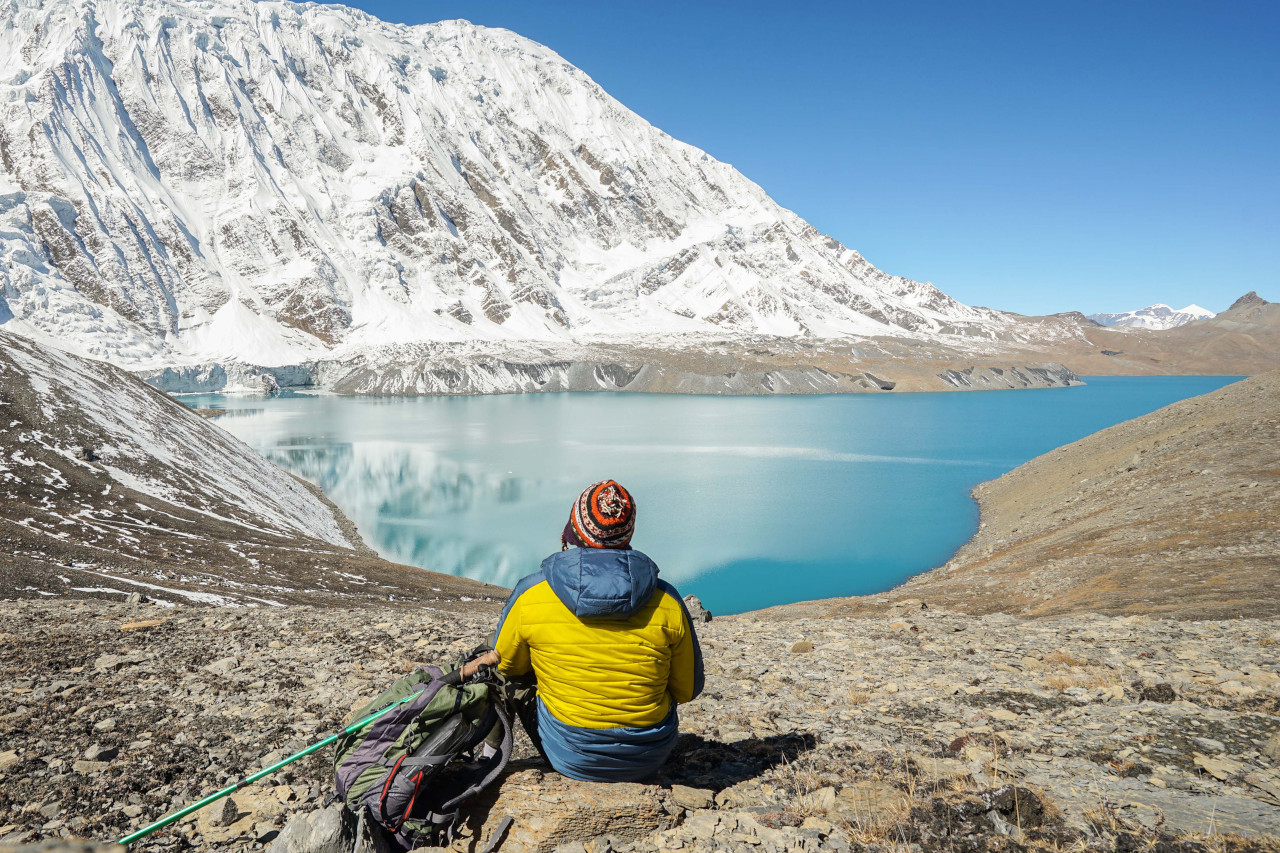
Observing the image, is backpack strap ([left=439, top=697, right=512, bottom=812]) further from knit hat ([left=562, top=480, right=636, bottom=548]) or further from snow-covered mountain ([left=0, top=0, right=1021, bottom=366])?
snow-covered mountain ([left=0, top=0, right=1021, bottom=366])

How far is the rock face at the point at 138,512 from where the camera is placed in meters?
11.6

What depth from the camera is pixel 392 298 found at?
17362cm

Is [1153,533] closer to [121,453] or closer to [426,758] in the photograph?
[426,758]

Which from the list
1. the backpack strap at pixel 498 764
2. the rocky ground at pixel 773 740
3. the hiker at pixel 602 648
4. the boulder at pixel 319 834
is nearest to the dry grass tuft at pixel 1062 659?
the rocky ground at pixel 773 740

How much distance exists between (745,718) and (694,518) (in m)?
26.3

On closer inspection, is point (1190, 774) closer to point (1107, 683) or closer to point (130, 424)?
point (1107, 683)

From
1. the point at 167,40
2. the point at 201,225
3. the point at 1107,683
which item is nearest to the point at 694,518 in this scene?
the point at 1107,683

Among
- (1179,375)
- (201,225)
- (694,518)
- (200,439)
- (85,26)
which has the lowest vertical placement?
(694,518)

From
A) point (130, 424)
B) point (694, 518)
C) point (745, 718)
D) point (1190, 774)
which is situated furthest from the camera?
point (694, 518)

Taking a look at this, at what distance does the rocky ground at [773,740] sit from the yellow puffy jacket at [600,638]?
495 millimetres

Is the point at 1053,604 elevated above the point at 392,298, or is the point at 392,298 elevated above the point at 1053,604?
the point at 392,298

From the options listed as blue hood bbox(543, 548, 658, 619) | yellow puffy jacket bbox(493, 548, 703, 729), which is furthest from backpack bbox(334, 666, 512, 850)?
blue hood bbox(543, 548, 658, 619)

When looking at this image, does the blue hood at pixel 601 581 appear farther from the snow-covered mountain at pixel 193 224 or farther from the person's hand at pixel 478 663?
the snow-covered mountain at pixel 193 224

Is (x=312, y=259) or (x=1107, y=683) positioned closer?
(x=1107, y=683)
